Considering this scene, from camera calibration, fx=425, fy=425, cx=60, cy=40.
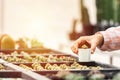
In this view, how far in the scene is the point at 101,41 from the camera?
2795mm

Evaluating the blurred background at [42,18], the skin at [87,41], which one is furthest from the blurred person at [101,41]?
the blurred background at [42,18]

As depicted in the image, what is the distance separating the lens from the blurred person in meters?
2.71

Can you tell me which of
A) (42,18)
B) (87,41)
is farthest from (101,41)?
(42,18)

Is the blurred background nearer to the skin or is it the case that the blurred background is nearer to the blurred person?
the blurred person

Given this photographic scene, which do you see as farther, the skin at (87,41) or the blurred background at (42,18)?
the blurred background at (42,18)

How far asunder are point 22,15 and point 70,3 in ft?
2.84

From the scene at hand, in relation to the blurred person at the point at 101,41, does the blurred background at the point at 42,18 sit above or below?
above

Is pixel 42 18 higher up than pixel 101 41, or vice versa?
pixel 42 18

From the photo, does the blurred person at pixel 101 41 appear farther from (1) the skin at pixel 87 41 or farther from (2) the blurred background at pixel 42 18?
(2) the blurred background at pixel 42 18

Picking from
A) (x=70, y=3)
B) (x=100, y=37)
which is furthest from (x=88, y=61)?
(x=70, y=3)

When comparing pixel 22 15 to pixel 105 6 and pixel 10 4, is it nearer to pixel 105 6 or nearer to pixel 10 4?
pixel 10 4

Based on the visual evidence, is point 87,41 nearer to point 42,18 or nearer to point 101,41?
point 101,41

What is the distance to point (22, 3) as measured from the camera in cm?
741

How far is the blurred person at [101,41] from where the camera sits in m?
2.71
